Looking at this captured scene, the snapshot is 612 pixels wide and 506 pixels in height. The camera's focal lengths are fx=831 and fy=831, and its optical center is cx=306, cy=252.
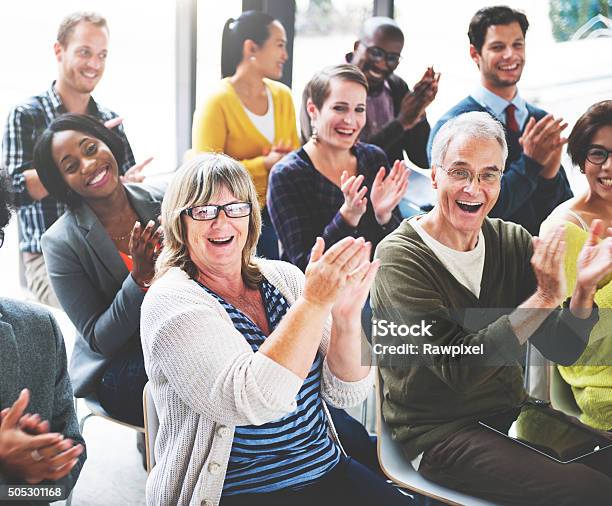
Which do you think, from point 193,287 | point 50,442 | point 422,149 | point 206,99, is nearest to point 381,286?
point 422,149

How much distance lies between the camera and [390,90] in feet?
8.36

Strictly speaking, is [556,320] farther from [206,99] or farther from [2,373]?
[2,373]

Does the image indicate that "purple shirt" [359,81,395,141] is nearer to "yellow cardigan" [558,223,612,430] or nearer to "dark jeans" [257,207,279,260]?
"dark jeans" [257,207,279,260]

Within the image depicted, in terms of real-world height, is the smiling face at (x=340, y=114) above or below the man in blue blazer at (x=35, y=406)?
above

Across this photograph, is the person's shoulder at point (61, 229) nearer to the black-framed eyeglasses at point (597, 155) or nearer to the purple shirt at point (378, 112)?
the purple shirt at point (378, 112)

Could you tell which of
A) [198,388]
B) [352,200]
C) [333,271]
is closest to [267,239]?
[352,200]

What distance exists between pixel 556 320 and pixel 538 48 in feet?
2.62

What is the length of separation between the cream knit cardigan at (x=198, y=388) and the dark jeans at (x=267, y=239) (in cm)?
65

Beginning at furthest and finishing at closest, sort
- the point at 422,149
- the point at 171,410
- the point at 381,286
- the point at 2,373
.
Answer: the point at 422,149, the point at 381,286, the point at 2,373, the point at 171,410

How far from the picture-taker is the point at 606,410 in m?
2.39

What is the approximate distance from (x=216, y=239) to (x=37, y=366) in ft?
1.76

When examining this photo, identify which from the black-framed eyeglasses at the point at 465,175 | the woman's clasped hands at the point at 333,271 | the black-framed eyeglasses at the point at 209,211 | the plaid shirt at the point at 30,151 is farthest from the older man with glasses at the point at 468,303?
the plaid shirt at the point at 30,151

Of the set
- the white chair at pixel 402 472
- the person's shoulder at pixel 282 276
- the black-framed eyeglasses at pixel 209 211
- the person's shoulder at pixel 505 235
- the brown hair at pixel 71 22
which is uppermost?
the brown hair at pixel 71 22

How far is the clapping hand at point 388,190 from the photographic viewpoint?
2.53 metres
